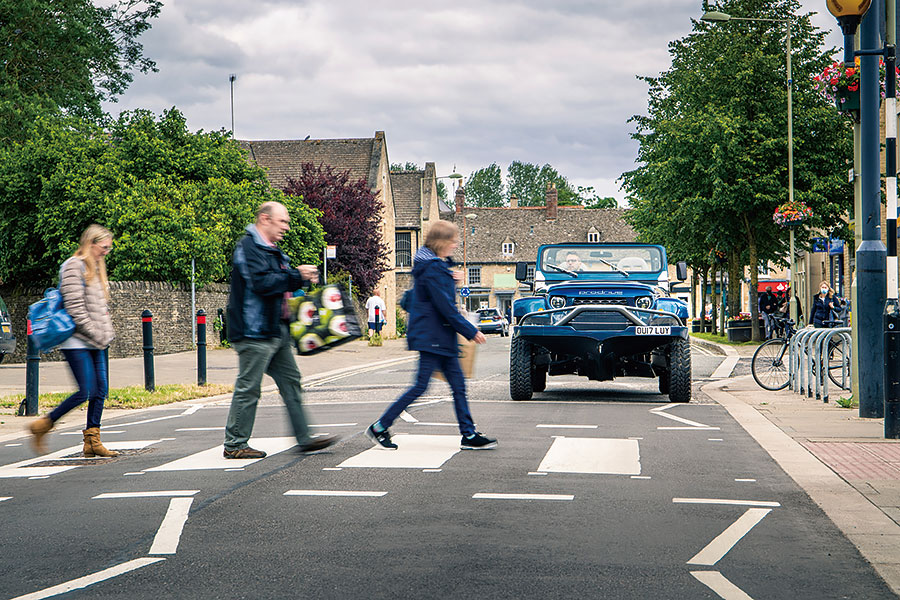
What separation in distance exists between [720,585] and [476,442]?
433 centimetres

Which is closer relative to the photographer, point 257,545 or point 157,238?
point 257,545

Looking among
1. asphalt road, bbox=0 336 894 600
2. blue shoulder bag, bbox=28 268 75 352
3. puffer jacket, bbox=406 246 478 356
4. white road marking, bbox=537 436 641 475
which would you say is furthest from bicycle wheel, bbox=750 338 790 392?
blue shoulder bag, bbox=28 268 75 352

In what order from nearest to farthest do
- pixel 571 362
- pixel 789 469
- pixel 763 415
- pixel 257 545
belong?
pixel 257 545 → pixel 789 469 → pixel 763 415 → pixel 571 362

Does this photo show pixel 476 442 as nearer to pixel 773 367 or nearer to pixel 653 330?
pixel 653 330

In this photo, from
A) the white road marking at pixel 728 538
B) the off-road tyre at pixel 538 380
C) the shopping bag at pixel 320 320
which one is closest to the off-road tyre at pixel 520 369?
the off-road tyre at pixel 538 380

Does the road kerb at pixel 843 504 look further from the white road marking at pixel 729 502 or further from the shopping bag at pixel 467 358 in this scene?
the shopping bag at pixel 467 358

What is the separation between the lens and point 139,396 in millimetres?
14586

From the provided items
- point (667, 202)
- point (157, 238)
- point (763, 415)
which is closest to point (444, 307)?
point (763, 415)

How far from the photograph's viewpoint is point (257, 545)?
17.2 feet

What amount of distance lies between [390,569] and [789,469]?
13.6 ft

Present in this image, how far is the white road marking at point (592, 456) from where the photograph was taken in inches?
306

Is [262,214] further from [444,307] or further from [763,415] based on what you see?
[763,415]

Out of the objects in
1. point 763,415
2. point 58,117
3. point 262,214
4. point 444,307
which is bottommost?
point 763,415

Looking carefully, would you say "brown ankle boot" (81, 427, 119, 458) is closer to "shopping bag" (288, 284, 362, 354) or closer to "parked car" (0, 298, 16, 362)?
"shopping bag" (288, 284, 362, 354)
